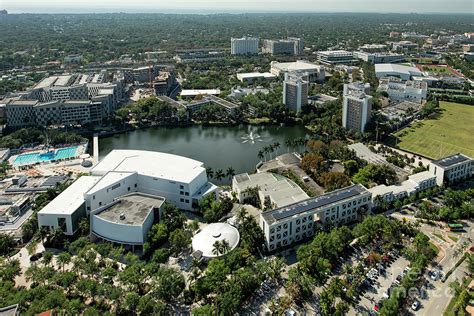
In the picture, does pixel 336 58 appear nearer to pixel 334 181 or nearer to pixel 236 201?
pixel 334 181

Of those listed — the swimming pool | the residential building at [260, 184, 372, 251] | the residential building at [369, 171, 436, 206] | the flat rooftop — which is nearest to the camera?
the residential building at [260, 184, 372, 251]

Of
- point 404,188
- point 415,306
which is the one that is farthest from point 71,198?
point 404,188

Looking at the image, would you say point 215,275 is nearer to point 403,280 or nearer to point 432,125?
point 403,280

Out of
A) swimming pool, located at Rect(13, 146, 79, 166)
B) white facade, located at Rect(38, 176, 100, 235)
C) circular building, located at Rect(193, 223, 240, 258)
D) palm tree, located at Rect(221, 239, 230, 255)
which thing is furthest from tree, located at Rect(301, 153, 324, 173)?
swimming pool, located at Rect(13, 146, 79, 166)

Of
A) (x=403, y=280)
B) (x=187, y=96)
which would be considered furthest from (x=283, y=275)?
(x=187, y=96)

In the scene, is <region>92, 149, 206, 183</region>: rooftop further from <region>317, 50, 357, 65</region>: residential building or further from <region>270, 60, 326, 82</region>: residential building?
<region>317, 50, 357, 65</region>: residential building

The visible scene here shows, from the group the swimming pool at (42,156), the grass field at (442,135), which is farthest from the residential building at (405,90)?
the swimming pool at (42,156)
